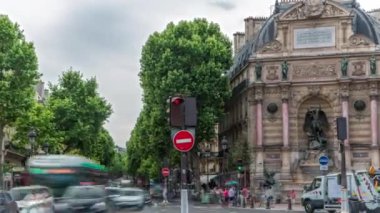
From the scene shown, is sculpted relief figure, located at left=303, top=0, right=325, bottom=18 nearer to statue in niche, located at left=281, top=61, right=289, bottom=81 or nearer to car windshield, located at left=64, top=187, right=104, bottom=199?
statue in niche, located at left=281, top=61, right=289, bottom=81

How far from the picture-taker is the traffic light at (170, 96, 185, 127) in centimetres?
1605

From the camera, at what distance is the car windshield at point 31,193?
27.2 metres

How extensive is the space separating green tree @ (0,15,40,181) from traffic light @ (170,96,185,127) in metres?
36.9

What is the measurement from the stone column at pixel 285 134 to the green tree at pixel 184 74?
501 centimetres

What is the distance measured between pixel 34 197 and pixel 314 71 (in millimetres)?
40021

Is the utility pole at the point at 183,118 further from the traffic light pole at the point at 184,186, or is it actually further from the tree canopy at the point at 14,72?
the tree canopy at the point at 14,72

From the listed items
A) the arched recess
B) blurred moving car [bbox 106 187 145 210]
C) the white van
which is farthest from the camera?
the arched recess

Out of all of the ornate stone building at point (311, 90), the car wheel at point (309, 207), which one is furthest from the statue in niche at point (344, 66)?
the car wheel at point (309, 207)

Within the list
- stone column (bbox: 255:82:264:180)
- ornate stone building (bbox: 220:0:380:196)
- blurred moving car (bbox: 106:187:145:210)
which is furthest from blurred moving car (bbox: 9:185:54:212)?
stone column (bbox: 255:82:264:180)

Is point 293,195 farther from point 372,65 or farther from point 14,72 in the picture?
point 14,72

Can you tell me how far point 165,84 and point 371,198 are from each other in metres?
29.6

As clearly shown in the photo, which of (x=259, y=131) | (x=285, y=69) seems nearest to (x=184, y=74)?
(x=259, y=131)

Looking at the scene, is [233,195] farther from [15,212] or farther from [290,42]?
[15,212]

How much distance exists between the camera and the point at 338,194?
3681 cm
